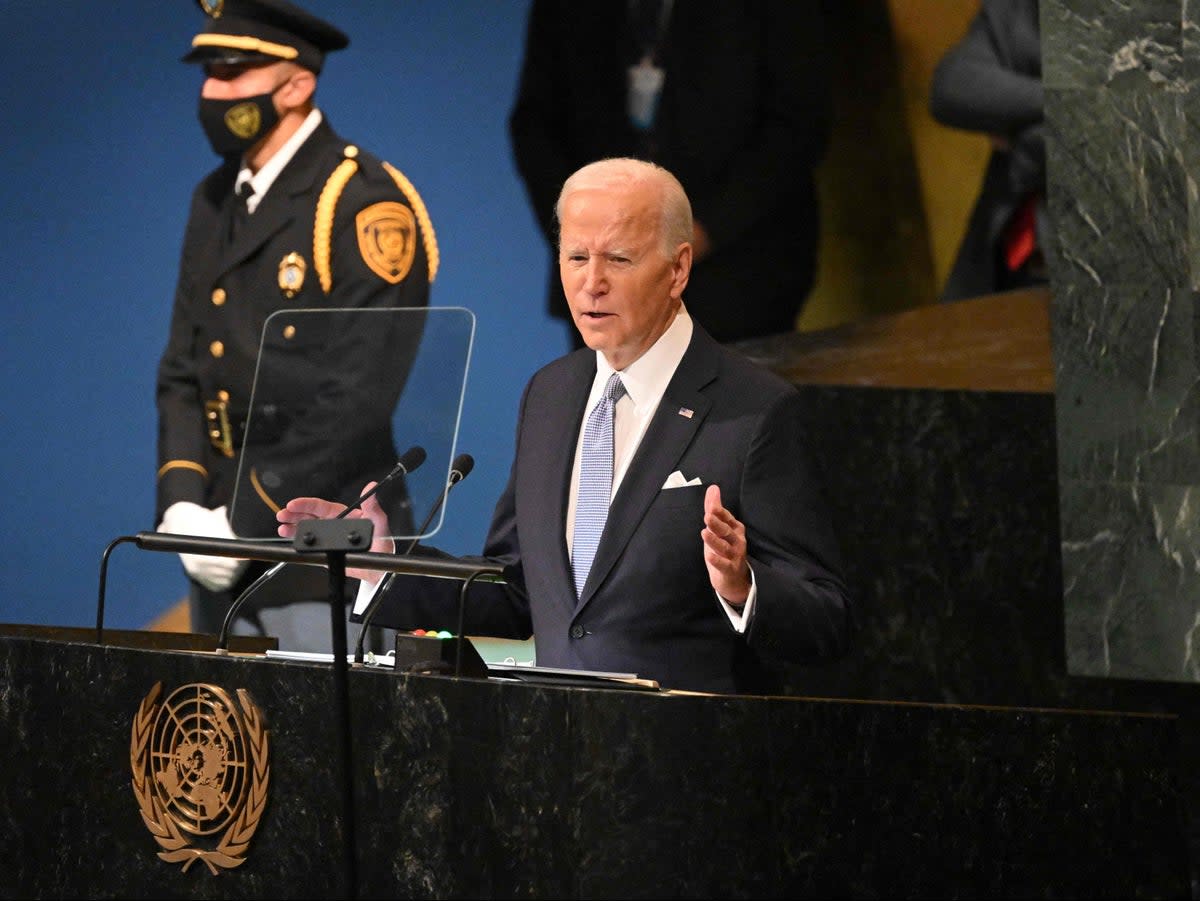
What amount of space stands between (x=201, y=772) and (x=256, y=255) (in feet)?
8.91

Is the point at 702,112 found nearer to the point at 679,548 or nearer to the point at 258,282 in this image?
the point at 258,282

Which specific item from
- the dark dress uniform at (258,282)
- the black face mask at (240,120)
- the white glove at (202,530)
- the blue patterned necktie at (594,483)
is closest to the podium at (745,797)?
the blue patterned necktie at (594,483)

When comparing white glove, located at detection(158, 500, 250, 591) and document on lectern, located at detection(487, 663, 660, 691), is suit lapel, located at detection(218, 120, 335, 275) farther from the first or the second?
document on lectern, located at detection(487, 663, 660, 691)

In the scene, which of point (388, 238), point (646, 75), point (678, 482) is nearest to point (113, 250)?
point (388, 238)

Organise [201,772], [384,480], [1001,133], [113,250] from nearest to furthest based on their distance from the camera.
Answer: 1. [201,772]
2. [384,480]
3. [1001,133]
4. [113,250]

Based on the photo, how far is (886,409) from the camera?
5.50 m

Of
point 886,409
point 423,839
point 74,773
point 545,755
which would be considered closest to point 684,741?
point 545,755

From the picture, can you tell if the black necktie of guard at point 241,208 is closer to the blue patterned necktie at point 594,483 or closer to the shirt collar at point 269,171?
the shirt collar at point 269,171

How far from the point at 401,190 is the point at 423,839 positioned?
10.3 ft

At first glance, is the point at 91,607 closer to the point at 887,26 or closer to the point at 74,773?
the point at 74,773

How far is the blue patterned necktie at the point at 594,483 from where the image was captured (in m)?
3.31

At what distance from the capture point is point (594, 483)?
132 inches

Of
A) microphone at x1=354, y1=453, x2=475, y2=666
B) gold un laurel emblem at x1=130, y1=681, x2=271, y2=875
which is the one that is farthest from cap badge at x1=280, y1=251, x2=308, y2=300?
gold un laurel emblem at x1=130, y1=681, x2=271, y2=875

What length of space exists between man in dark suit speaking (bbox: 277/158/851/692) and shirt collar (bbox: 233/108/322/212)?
2.08 meters
